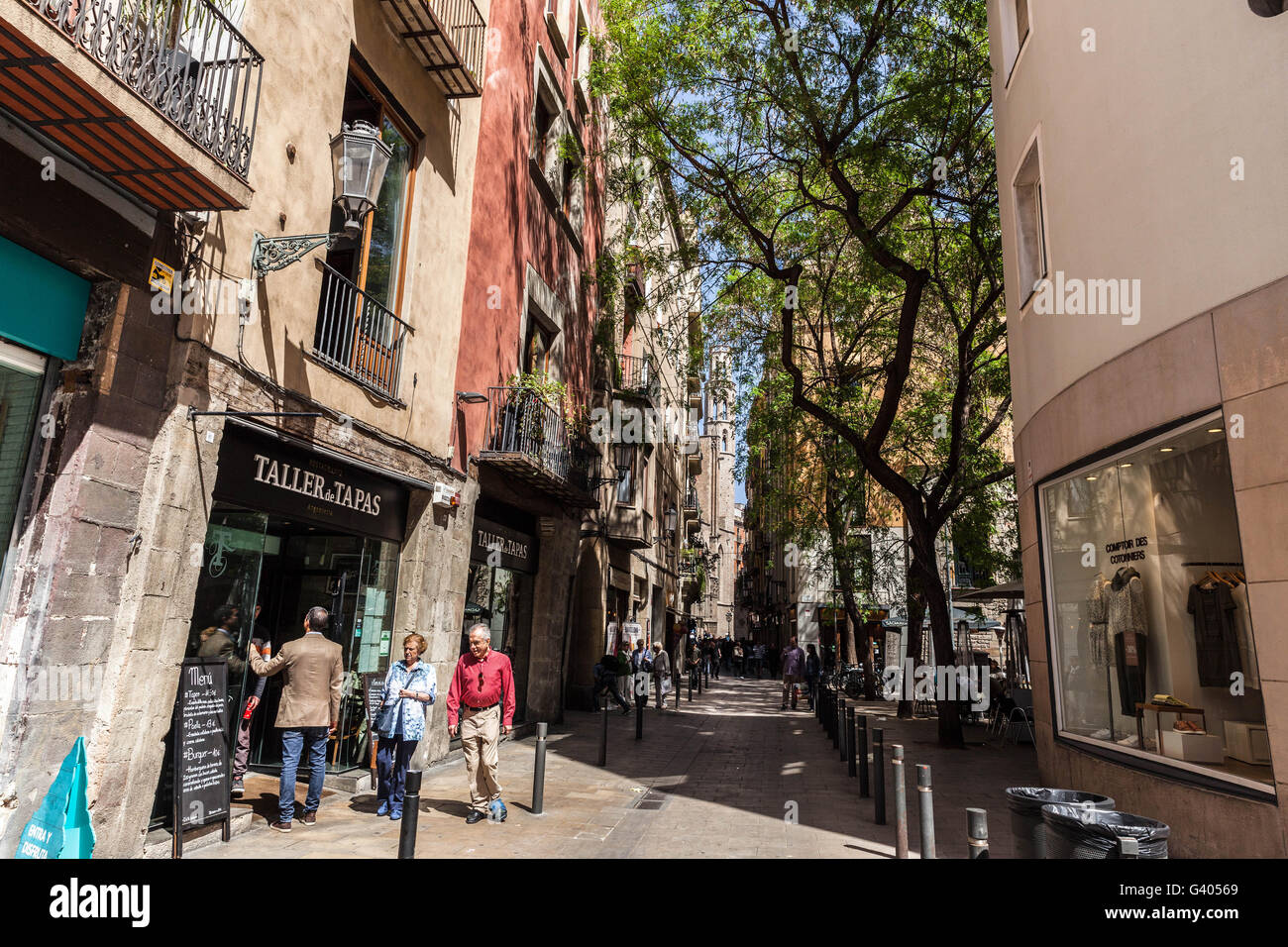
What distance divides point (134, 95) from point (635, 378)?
17.3 m

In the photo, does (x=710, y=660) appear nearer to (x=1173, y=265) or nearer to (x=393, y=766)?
(x=393, y=766)

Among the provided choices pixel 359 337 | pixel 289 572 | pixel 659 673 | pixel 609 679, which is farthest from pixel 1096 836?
pixel 659 673

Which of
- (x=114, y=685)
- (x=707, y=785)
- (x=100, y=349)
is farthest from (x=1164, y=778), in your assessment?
(x=100, y=349)

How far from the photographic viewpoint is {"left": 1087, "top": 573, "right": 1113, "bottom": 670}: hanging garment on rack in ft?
27.3

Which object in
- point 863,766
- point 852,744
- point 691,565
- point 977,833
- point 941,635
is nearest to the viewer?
point 977,833

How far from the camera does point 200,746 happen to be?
6.20 m

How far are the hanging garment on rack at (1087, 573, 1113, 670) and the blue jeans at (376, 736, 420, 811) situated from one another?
7195 mm

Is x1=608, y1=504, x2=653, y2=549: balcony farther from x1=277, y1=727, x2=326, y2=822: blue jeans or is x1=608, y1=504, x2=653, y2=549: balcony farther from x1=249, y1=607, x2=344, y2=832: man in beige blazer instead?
x1=277, y1=727, x2=326, y2=822: blue jeans

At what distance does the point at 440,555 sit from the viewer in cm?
1076

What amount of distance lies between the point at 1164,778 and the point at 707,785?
5076 millimetres

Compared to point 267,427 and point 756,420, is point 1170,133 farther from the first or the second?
point 756,420

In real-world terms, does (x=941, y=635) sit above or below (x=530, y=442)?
below

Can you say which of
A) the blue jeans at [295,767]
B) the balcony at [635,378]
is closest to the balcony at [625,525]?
the balcony at [635,378]

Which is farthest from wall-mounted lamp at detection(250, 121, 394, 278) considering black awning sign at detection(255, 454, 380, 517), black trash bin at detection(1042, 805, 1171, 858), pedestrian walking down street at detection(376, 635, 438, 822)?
black trash bin at detection(1042, 805, 1171, 858)
